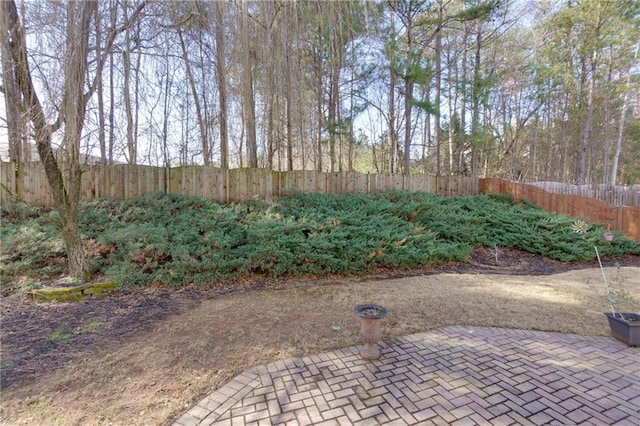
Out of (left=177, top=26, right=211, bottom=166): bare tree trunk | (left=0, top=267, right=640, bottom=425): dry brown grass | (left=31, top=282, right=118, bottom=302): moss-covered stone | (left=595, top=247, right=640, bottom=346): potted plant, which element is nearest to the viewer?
(left=0, top=267, right=640, bottom=425): dry brown grass

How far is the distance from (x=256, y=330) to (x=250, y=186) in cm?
435

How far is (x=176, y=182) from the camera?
20.5 ft

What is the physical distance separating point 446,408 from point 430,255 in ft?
12.7

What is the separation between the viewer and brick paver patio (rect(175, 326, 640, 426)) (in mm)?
1650

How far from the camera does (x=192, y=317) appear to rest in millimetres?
3066

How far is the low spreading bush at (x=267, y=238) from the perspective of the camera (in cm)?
414

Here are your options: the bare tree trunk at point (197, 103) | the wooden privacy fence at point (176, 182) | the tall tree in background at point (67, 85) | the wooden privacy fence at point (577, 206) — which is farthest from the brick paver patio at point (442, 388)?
the wooden privacy fence at point (577, 206)

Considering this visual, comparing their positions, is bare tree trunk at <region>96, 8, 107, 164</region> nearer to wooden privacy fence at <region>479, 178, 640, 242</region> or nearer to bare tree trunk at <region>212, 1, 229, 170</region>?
bare tree trunk at <region>212, 1, 229, 170</region>

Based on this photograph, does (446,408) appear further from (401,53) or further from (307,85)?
(401,53)

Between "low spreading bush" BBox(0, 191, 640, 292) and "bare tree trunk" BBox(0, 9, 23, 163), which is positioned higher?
"bare tree trunk" BBox(0, 9, 23, 163)

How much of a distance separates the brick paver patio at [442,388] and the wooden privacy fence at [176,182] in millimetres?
4836

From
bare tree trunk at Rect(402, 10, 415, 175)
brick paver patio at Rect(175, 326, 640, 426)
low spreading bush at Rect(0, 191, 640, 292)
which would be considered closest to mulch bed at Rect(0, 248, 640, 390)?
low spreading bush at Rect(0, 191, 640, 292)

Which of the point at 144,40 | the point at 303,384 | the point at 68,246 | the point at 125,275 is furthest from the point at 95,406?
the point at 144,40

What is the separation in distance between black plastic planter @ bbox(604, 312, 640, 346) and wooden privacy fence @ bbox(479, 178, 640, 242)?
A: 6.65 m
